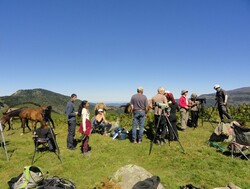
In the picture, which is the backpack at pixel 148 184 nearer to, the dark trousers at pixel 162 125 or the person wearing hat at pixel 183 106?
the dark trousers at pixel 162 125

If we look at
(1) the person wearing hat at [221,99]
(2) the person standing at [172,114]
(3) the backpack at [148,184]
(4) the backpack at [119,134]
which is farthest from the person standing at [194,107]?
(3) the backpack at [148,184]

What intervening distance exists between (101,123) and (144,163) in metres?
6.40

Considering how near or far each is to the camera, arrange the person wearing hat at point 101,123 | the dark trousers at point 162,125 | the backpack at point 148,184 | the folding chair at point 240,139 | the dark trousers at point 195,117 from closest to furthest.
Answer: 1. the backpack at point 148,184
2. the folding chair at point 240,139
3. the dark trousers at point 162,125
4. the person wearing hat at point 101,123
5. the dark trousers at point 195,117

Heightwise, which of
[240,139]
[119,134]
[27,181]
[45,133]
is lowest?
[27,181]

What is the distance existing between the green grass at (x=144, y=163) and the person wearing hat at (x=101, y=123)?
1605 millimetres

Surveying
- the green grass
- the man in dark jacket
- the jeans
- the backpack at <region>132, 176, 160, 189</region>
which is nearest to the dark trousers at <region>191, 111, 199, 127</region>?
the green grass

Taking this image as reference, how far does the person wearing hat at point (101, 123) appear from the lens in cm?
1669

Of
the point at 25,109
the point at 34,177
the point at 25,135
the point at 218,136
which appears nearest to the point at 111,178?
the point at 34,177

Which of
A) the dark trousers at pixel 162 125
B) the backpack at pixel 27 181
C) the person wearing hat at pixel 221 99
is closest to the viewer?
the backpack at pixel 27 181

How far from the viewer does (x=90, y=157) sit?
1217 cm

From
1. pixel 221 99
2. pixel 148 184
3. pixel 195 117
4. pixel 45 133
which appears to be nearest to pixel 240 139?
pixel 221 99

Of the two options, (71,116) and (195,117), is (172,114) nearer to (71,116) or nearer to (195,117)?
(195,117)

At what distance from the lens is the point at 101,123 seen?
1695 centimetres

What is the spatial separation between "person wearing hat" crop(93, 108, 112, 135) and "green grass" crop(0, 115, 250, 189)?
1.61 meters
